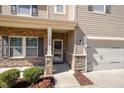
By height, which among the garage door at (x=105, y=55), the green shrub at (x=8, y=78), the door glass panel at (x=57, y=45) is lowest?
the green shrub at (x=8, y=78)

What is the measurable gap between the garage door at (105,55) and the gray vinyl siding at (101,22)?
0.71 meters

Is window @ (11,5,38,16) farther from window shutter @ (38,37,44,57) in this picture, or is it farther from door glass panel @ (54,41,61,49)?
door glass panel @ (54,41,61,49)

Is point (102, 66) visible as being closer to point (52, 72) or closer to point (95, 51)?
point (95, 51)

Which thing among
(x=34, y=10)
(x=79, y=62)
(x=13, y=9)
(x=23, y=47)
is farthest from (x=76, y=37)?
(x=13, y=9)

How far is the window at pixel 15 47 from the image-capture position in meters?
11.1

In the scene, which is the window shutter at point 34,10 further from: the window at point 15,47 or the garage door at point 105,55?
the garage door at point 105,55

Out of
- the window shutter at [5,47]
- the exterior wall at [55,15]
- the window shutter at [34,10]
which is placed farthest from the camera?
the exterior wall at [55,15]

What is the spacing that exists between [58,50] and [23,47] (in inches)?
132

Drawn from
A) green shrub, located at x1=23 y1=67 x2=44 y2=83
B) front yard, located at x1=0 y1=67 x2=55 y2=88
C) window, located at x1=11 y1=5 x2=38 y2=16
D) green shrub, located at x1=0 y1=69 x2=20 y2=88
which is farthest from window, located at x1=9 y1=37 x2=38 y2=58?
green shrub, located at x1=0 y1=69 x2=20 y2=88

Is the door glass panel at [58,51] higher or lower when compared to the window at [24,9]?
lower

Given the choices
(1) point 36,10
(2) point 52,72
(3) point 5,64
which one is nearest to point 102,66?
(2) point 52,72

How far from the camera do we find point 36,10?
447 inches

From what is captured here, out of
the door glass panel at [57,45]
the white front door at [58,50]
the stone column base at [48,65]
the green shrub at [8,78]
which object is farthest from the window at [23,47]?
the green shrub at [8,78]
